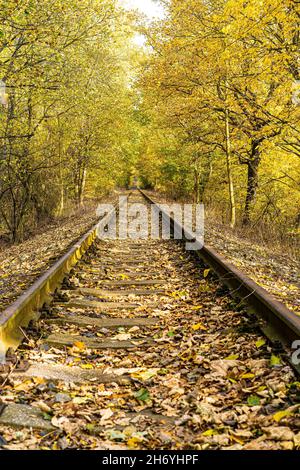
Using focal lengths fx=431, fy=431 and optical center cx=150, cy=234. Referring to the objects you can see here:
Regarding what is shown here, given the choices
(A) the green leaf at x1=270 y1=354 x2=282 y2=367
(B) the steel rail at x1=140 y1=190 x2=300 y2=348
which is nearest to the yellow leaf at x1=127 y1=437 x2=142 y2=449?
(A) the green leaf at x1=270 y1=354 x2=282 y2=367

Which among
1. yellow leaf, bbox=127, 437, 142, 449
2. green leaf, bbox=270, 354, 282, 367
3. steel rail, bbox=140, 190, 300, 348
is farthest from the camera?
steel rail, bbox=140, 190, 300, 348

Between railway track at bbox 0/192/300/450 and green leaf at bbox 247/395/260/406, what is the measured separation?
15 mm

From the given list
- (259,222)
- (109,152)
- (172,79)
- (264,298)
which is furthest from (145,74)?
(264,298)

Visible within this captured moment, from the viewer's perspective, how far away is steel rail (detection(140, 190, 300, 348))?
3646mm

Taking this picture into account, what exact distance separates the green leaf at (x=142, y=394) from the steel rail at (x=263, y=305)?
1229mm

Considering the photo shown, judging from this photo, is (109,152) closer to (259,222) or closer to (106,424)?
(259,222)

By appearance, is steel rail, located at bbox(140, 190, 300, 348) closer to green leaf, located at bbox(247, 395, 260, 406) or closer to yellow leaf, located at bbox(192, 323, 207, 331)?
yellow leaf, located at bbox(192, 323, 207, 331)

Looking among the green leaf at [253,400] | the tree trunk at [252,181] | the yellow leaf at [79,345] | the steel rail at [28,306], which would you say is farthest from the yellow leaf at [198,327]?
the tree trunk at [252,181]

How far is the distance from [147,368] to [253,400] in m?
1.04

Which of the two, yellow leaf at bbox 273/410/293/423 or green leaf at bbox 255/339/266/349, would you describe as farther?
green leaf at bbox 255/339/266/349

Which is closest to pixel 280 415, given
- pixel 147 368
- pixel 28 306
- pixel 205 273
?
pixel 147 368

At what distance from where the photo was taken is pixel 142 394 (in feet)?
10.8

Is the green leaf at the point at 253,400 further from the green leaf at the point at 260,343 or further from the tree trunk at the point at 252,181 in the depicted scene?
the tree trunk at the point at 252,181

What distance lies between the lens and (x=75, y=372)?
3623mm
